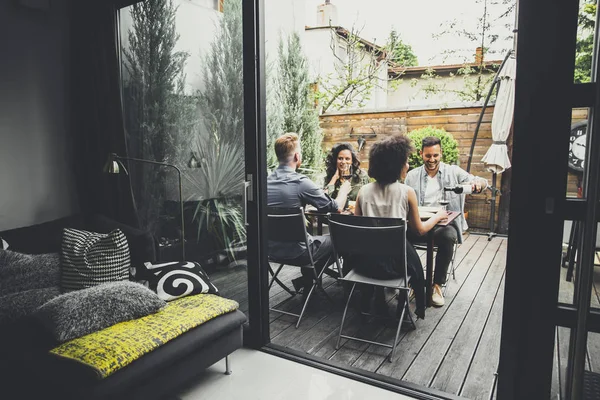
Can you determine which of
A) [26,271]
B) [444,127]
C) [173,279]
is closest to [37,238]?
[26,271]

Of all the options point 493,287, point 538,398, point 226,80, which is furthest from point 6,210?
point 493,287

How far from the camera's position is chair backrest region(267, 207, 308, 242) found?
3.16 meters

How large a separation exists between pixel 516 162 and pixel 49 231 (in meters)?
2.79

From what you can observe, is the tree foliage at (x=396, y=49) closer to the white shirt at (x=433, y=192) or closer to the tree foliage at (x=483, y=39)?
the tree foliage at (x=483, y=39)

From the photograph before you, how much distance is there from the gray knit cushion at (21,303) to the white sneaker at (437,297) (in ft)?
9.09

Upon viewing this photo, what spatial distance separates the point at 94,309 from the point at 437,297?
266 cm

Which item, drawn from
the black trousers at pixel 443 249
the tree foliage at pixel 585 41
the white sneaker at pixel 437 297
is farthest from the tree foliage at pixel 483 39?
the tree foliage at pixel 585 41

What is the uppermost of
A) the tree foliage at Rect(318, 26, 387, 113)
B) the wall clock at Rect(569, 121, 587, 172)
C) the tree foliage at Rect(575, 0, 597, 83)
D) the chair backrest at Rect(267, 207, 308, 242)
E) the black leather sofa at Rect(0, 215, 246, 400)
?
the tree foliage at Rect(318, 26, 387, 113)

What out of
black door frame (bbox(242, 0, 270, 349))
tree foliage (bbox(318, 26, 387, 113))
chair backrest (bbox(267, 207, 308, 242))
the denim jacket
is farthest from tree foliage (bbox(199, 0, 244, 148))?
tree foliage (bbox(318, 26, 387, 113))

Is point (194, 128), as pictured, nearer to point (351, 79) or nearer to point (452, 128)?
point (452, 128)

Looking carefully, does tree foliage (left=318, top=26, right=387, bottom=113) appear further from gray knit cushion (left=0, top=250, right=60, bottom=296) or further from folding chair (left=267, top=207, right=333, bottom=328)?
gray knit cushion (left=0, top=250, right=60, bottom=296)

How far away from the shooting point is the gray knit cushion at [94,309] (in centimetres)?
197

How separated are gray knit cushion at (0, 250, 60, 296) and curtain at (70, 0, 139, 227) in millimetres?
924

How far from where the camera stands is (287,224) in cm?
321
